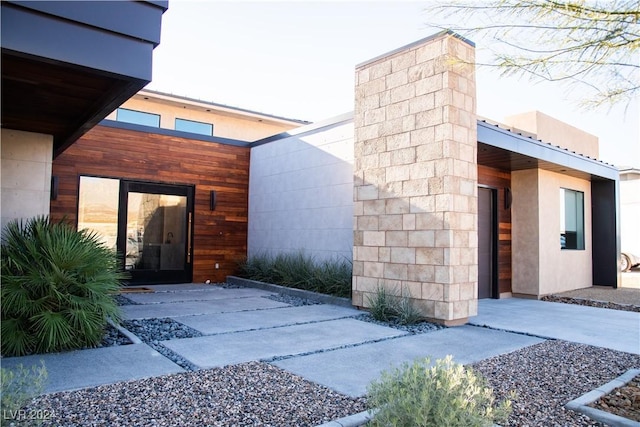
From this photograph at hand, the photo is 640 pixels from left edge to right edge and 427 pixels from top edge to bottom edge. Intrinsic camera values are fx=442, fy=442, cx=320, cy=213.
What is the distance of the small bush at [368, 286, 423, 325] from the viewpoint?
19.9ft

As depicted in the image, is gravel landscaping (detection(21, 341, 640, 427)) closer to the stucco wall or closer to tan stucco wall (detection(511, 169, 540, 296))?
tan stucco wall (detection(511, 169, 540, 296))

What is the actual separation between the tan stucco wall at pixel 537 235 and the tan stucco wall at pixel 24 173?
859 centimetres

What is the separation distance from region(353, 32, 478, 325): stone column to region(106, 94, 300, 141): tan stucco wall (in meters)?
9.88

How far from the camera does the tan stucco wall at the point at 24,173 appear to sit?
599 centimetres

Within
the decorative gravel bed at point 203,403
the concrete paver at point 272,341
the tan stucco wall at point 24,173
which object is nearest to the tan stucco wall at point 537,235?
the concrete paver at point 272,341

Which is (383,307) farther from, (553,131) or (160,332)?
(553,131)

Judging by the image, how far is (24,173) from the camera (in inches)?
241

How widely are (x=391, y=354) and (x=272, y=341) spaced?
1.32 m

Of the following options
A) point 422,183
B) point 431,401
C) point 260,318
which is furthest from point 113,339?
point 422,183

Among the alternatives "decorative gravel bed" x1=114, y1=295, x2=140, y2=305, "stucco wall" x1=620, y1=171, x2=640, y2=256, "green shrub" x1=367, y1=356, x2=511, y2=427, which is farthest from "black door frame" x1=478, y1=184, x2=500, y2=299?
"stucco wall" x1=620, y1=171, x2=640, y2=256

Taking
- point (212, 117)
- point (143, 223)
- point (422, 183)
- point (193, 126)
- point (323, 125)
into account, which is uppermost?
point (212, 117)

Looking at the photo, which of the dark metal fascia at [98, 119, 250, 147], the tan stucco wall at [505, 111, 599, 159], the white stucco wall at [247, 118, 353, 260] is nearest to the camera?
the white stucco wall at [247, 118, 353, 260]

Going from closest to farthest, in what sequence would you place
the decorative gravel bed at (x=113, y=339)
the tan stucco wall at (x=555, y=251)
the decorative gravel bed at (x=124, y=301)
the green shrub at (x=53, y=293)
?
the green shrub at (x=53, y=293), the decorative gravel bed at (x=113, y=339), the decorative gravel bed at (x=124, y=301), the tan stucco wall at (x=555, y=251)

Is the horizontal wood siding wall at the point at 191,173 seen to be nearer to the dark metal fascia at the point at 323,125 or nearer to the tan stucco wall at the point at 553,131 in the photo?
the dark metal fascia at the point at 323,125
